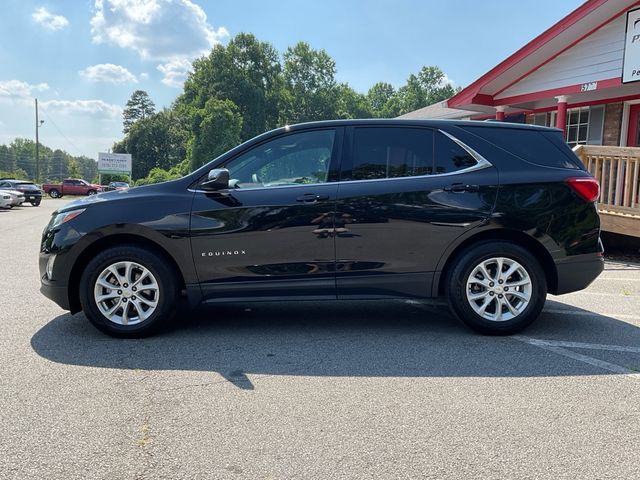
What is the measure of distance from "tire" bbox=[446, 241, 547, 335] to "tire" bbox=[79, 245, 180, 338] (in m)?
2.46

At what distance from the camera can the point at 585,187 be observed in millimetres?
4598

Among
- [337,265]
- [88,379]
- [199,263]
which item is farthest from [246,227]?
[88,379]

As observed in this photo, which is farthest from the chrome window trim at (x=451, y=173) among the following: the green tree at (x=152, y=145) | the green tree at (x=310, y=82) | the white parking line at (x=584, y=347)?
the green tree at (x=152, y=145)

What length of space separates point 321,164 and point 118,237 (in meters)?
1.86

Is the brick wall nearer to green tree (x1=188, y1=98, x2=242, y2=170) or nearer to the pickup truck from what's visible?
green tree (x1=188, y1=98, x2=242, y2=170)

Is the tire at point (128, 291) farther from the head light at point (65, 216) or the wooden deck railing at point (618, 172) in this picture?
the wooden deck railing at point (618, 172)

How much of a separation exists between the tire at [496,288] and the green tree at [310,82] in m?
64.7

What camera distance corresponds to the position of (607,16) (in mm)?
10844

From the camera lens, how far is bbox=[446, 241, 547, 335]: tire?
4.49 meters

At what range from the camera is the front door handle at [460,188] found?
4.52 m

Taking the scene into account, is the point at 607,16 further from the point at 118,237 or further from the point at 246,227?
the point at 118,237

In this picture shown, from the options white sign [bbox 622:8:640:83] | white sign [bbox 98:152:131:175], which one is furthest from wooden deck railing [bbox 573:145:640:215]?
white sign [bbox 98:152:131:175]

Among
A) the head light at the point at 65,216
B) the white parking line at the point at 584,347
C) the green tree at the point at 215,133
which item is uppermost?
the green tree at the point at 215,133

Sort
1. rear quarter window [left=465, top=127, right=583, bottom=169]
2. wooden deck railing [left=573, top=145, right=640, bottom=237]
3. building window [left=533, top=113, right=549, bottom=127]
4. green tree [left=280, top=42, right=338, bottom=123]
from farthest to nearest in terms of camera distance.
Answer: green tree [left=280, top=42, right=338, bottom=123] < building window [left=533, top=113, right=549, bottom=127] < wooden deck railing [left=573, top=145, right=640, bottom=237] < rear quarter window [left=465, top=127, right=583, bottom=169]
